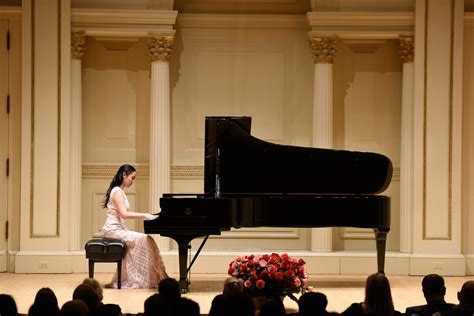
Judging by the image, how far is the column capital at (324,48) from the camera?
34.6 ft

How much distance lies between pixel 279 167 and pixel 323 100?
2.16 m

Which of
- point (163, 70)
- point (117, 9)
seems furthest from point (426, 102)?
point (117, 9)

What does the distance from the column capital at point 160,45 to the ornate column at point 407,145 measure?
2.75 m

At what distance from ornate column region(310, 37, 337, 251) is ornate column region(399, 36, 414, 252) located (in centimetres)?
85

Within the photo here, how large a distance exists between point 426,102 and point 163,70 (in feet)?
10.2

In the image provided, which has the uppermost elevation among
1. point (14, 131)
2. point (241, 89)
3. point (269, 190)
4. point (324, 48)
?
point (324, 48)

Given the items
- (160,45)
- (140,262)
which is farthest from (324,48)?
(140,262)

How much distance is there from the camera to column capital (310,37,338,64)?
1053 cm

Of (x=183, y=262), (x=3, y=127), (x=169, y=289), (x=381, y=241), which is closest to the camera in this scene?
(x=169, y=289)

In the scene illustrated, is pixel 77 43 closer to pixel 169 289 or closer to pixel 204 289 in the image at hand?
pixel 204 289

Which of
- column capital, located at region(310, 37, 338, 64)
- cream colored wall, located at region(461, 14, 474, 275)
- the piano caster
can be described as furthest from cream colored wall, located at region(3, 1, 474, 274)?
the piano caster

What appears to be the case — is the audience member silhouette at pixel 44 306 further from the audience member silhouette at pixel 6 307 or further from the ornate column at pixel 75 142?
the ornate column at pixel 75 142

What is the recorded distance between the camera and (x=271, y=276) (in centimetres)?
721

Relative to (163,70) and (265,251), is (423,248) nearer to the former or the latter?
(265,251)
